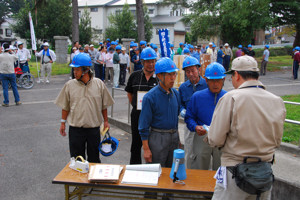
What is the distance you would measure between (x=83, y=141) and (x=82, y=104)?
59 centimetres

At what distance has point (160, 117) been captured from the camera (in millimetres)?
3652

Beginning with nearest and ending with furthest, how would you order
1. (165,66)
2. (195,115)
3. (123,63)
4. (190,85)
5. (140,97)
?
(165,66), (195,115), (190,85), (140,97), (123,63)

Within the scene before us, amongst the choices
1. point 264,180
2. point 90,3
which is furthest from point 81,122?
point 90,3

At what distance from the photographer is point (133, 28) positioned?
141 feet

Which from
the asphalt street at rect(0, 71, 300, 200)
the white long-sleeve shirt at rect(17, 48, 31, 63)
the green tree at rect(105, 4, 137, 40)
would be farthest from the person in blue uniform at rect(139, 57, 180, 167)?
the green tree at rect(105, 4, 137, 40)

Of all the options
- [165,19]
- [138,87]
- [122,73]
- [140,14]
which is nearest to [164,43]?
[138,87]

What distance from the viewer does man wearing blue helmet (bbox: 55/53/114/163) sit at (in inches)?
166

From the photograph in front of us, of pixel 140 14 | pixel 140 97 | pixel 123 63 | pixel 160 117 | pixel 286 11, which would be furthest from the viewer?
pixel 286 11

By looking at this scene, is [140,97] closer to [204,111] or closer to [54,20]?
[204,111]

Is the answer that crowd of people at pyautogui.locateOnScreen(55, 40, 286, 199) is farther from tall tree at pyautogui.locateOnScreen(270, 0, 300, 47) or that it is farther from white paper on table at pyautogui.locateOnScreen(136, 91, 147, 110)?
tall tree at pyautogui.locateOnScreen(270, 0, 300, 47)

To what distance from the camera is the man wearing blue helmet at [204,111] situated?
12.1 feet

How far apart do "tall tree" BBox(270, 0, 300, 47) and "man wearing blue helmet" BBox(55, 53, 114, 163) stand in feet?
73.8

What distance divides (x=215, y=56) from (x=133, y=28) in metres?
26.7

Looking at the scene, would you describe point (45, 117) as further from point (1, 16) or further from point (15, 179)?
point (1, 16)
